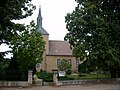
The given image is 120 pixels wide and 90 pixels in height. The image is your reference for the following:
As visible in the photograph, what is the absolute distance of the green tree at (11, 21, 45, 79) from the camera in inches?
1293

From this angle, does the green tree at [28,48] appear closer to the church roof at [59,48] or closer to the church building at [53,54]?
the church building at [53,54]

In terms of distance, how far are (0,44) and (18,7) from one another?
5.16m

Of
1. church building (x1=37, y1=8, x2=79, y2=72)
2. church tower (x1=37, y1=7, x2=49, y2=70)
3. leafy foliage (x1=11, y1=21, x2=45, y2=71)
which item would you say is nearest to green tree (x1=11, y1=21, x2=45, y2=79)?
leafy foliage (x1=11, y1=21, x2=45, y2=71)

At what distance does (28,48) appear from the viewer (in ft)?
110

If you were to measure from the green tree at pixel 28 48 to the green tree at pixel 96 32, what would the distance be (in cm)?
418

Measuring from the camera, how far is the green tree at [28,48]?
108 feet

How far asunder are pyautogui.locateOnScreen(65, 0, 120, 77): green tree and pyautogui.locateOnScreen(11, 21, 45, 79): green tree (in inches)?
165

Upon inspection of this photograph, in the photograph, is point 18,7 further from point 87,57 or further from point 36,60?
point 87,57

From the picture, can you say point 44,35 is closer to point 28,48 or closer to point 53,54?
point 53,54

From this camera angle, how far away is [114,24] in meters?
32.2

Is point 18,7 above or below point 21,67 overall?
above

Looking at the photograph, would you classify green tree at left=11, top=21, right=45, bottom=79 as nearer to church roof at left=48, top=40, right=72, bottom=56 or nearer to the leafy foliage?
the leafy foliage

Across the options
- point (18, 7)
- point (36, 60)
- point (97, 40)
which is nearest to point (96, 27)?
point (97, 40)

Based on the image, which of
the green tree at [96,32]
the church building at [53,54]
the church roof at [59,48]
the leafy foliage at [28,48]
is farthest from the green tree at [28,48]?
the church roof at [59,48]
